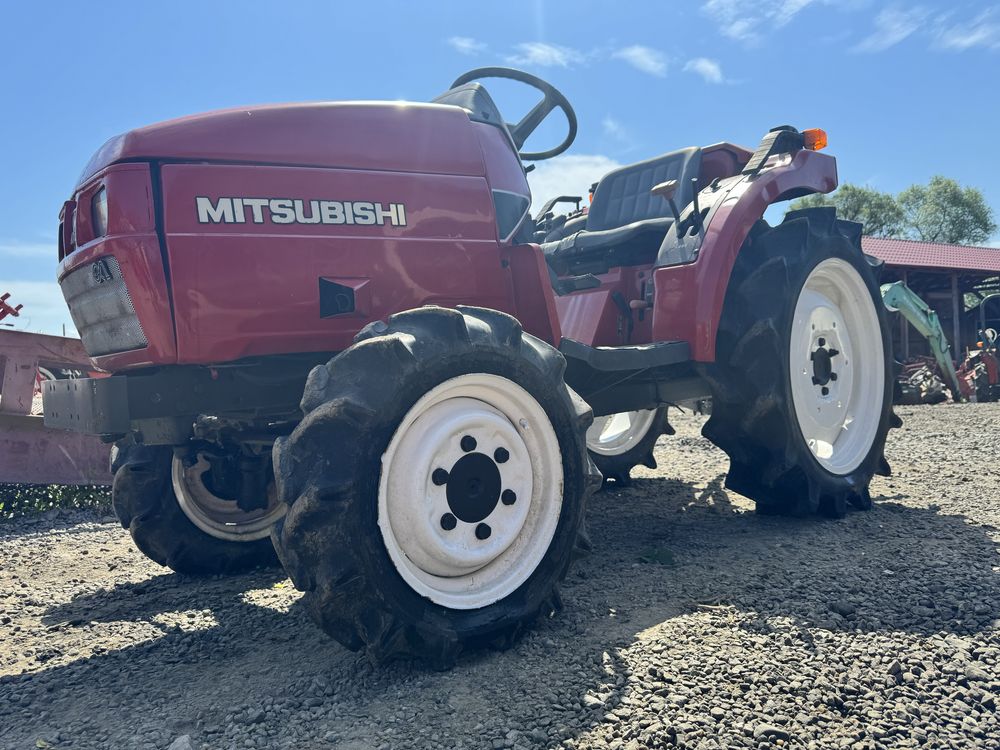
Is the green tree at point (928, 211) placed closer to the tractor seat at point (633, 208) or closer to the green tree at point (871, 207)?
the green tree at point (871, 207)

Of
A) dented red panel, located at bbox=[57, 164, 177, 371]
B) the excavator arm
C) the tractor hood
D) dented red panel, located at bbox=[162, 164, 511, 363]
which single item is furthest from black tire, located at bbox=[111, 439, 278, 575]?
the excavator arm

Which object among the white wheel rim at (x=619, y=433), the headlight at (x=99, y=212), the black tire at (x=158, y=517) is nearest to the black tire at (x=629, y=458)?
the white wheel rim at (x=619, y=433)

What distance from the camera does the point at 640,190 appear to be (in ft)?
15.6

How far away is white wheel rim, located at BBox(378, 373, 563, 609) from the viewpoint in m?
2.36

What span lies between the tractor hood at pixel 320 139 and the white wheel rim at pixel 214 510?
4.49 ft

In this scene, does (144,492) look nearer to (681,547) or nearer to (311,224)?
(311,224)

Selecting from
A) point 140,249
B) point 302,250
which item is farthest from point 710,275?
point 140,249

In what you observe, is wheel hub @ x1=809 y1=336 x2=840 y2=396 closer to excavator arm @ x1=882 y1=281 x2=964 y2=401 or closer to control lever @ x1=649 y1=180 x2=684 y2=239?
control lever @ x1=649 y1=180 x2=684 y2=239

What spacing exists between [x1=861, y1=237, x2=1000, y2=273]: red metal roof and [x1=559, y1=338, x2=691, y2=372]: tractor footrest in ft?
62.0

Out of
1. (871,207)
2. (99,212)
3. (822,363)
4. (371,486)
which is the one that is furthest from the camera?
(871,207)

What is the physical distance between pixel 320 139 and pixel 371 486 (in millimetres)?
1218

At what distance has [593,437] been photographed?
559cm

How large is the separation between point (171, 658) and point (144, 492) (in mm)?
970

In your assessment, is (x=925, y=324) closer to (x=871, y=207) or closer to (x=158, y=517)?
(x=158, y=517)
